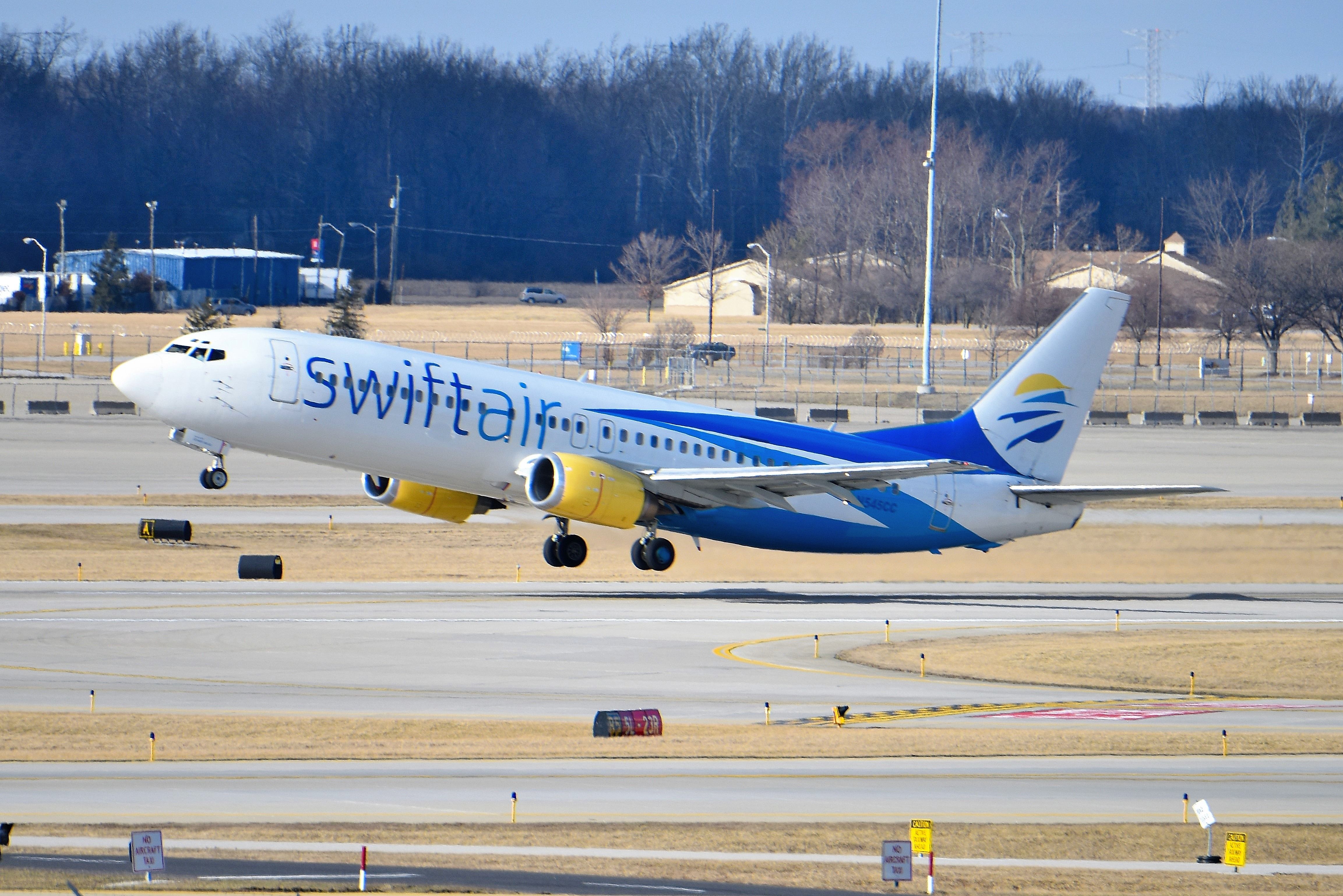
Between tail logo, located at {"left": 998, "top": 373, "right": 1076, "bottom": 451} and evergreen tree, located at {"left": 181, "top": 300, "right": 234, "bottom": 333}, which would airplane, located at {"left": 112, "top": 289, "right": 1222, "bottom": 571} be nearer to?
tail logo, located at {"left": 998, "top": 373, "right": 1076, "bottom": 451}

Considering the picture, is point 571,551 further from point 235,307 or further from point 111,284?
point 111,284

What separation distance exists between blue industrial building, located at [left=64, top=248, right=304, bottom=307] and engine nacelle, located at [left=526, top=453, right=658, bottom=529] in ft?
454

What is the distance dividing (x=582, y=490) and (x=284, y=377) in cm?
869

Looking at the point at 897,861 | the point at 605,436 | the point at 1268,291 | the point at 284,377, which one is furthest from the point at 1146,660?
the point at 1268,291

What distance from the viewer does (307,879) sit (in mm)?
20547

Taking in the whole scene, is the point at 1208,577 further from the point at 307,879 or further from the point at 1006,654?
the point at 307,879

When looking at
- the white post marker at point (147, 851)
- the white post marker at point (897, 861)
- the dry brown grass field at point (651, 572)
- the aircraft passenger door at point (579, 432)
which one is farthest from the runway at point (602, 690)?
the aircraft passenger door at point (579, 432)

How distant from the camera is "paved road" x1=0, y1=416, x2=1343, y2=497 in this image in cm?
7244

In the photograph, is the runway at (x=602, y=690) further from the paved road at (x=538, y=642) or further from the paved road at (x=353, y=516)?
the paved road at (x=353, y=516)

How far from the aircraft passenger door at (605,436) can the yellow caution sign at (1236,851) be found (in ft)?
86.5

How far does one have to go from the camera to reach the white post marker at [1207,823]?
855 inches

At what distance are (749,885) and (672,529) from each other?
2656 cm

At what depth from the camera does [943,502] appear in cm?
4969

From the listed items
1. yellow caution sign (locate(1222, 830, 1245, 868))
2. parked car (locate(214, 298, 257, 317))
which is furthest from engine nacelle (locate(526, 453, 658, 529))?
parked car (locate(214, 298, 257, 317))
